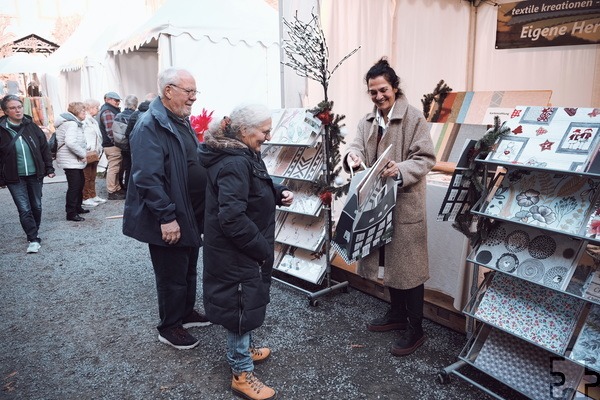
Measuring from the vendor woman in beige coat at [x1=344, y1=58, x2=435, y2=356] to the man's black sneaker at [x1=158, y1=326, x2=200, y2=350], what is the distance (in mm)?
1250

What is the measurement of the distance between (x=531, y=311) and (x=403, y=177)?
3.00 ft

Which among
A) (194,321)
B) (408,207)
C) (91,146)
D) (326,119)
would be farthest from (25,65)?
(408,207)

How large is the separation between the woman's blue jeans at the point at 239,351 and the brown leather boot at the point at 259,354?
33 centimetres

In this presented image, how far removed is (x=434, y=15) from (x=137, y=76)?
662cm

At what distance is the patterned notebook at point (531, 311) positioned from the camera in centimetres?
206

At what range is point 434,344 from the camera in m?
2.89

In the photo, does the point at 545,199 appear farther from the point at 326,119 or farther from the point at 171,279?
the point at 171,279

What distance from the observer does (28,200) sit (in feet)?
16.6

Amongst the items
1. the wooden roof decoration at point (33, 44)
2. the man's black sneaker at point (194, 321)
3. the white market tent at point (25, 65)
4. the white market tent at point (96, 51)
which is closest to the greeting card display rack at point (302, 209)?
the man's black sneaker at point (194, 321)

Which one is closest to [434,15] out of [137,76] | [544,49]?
[544,49]

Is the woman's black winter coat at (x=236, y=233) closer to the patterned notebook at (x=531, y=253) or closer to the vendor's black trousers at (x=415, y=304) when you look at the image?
the vendor's black trousers at (x=415, y=304)

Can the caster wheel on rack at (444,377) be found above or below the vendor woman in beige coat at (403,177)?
below

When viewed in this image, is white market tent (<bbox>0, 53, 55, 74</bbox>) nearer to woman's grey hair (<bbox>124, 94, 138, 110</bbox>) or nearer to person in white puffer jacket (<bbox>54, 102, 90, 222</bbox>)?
woman's grey hair (<bbox>124, 94, 138, 110</bbox>)

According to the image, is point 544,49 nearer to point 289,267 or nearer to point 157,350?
point 289,267
